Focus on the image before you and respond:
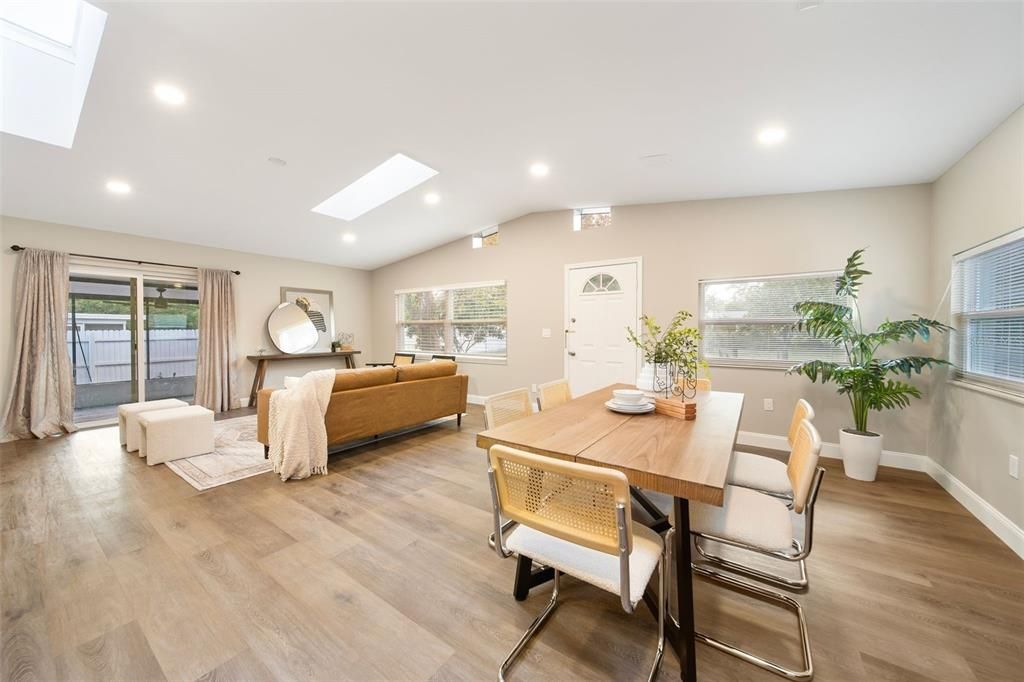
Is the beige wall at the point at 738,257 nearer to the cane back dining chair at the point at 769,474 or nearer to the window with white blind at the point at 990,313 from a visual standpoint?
the window with white blind at the point at 990,313

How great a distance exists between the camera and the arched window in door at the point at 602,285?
4484mm

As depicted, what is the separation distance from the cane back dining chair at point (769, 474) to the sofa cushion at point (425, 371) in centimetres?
299

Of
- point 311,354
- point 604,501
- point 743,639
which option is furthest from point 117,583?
point 311,354

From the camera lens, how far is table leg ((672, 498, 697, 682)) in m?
1.22

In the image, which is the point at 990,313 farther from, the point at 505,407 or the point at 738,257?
the point at 505,407

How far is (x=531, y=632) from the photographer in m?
1.40

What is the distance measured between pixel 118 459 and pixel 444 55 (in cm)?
432

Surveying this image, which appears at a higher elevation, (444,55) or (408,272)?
(444,55)

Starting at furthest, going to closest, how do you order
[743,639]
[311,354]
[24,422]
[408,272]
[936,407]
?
[408,272], [311,354], [24,422], [936,407], [743,639]

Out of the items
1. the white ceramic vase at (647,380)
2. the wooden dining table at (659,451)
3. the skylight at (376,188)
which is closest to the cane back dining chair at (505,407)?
the wooden dining table at (659,451)

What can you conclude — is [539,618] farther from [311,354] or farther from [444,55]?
[311,354]

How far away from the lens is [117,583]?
1.70m

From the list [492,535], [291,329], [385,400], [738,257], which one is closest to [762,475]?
[492,535]

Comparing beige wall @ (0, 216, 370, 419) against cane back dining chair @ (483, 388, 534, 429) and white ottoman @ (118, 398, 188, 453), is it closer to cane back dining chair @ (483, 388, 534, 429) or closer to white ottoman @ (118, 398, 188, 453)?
white ottoman @ (118, 398, 188, 453)
